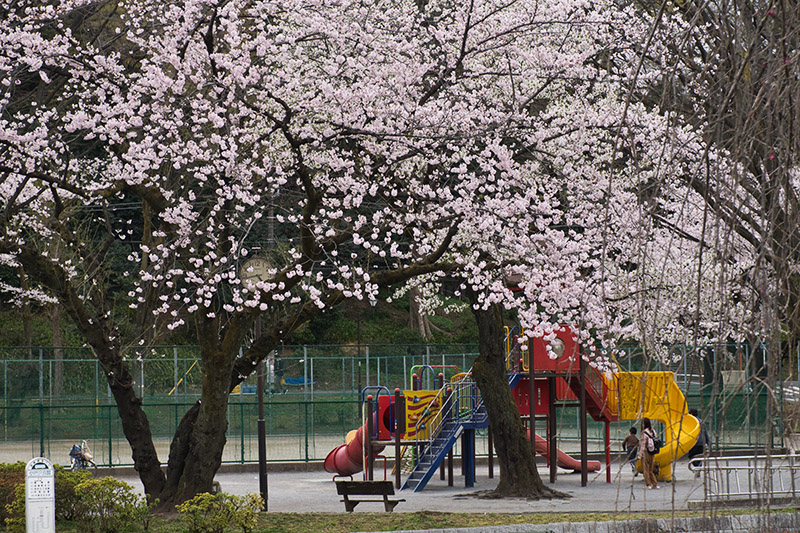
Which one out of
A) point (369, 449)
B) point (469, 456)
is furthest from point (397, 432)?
point (469, 456)

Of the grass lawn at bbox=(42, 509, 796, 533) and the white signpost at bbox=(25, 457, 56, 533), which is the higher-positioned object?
the white signpost at bbox=(25, 457, 56, 533)

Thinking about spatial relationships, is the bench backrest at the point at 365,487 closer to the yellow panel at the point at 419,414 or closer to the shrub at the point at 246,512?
the shrub at the point at 246,512

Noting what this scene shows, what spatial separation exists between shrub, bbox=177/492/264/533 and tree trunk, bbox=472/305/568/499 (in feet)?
22.4

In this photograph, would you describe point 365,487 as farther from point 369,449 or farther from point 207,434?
point 369,449

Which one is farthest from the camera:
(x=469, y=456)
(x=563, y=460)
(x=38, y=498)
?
(x=563, y=460)

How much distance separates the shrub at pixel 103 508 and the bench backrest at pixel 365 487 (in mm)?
4208

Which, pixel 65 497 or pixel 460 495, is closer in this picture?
pixel 65 497

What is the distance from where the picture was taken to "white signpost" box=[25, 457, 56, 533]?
1131 cm

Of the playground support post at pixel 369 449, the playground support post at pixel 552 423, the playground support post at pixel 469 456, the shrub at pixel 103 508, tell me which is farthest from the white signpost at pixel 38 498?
the playground support post at pixel 469 456

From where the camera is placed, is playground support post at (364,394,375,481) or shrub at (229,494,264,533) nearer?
shrub at (229,494,264,533)

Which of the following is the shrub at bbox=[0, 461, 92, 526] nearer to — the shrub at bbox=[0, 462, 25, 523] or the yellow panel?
the shrub at bbox=[0, 462, 25, 523]

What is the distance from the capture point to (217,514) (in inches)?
479

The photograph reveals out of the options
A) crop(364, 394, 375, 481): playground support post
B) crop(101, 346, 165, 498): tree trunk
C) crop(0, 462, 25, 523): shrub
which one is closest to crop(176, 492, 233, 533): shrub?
crop(0, 462, 25, 523): shrub

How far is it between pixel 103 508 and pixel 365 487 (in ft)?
15.9
